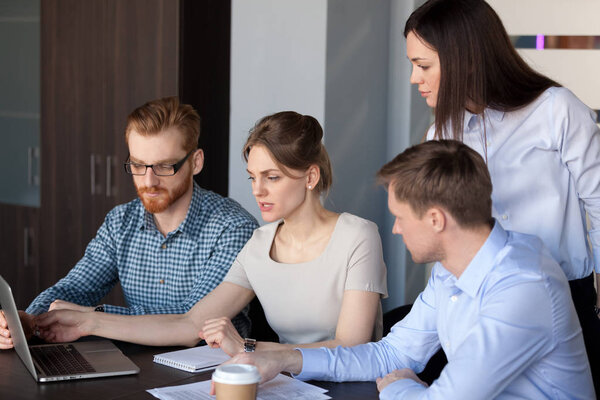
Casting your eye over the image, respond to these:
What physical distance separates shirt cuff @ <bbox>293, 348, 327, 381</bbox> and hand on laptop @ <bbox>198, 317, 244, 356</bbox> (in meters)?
0.19

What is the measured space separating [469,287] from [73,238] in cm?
264

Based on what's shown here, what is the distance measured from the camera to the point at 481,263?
149cm

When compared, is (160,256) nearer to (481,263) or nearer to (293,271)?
(293,271)

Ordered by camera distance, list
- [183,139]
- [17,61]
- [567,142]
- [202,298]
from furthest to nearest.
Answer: [17,61] < [183,139] < [202,298] < [567,142]

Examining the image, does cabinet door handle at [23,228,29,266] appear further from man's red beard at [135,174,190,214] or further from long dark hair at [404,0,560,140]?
long dark hair at [404,0,560,140]

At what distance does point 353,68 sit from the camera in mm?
3348

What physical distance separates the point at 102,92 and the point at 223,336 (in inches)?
82.4

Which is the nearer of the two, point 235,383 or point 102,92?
point 235,383

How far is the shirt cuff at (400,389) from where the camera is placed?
4.99 ft

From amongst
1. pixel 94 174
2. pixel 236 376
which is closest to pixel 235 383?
pixel 236 376

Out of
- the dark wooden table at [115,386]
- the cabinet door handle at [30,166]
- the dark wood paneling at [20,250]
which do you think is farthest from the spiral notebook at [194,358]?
the cabinet door handle at [30,166]

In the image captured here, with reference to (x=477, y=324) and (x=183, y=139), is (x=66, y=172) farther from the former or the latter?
(x=477, y=324)

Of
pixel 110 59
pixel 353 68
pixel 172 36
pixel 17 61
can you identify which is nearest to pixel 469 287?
pixel 353 68

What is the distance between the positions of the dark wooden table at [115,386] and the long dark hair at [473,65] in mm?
656
